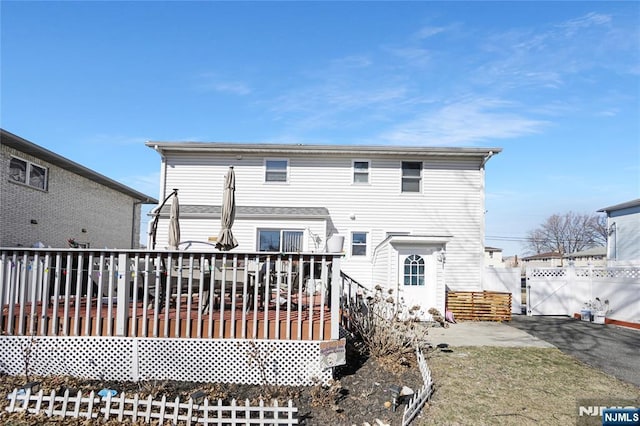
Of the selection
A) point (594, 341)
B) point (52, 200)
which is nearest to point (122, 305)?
point (594, 341)

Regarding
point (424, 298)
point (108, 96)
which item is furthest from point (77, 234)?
point (424, 298)

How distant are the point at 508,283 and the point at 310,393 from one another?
10.1 m

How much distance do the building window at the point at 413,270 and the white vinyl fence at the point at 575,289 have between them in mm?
3993

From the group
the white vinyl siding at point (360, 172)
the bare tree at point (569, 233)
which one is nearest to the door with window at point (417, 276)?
the white vinyl siding at point (360, 172)

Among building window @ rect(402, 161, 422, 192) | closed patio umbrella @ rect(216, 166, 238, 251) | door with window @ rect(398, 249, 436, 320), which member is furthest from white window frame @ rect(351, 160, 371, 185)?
closed patio umbrella @ rect(216, 166, 238, 251)

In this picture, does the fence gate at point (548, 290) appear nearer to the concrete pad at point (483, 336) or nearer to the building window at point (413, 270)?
the concrete pad at point (483, 336)

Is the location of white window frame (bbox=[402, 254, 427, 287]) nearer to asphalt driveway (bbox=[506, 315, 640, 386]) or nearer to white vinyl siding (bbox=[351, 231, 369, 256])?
white vinyl siding (bbox=[351, 231, 369, 256])

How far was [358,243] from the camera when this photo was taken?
13109mm

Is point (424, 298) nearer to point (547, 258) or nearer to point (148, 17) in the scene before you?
point (148, 17)

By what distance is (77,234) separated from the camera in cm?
1507

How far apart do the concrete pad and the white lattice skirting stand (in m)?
3.62

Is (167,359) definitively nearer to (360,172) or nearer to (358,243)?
(358,243)

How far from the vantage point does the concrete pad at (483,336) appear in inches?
304

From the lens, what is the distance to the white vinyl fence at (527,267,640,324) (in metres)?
10.4
